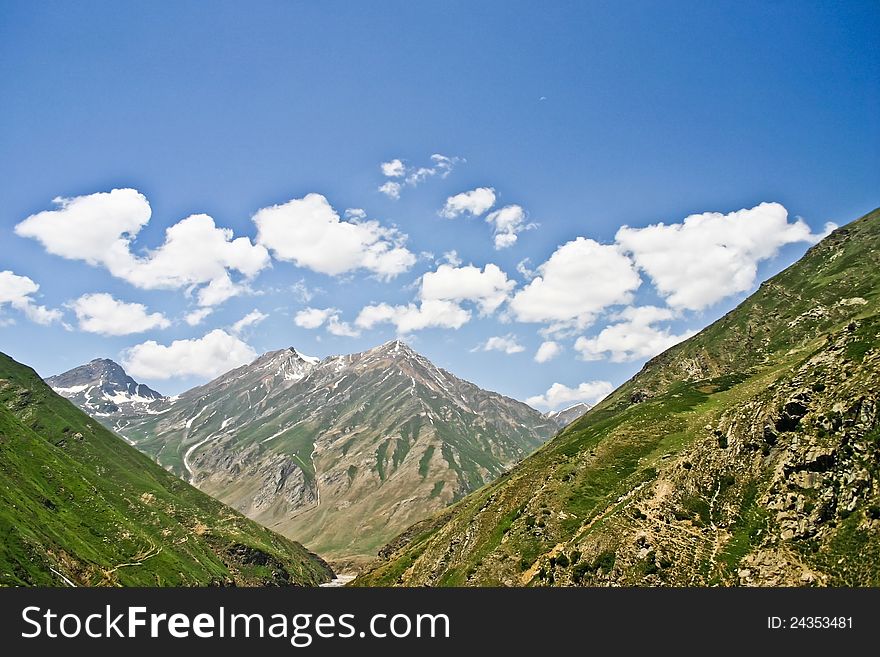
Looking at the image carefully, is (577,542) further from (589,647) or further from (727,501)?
(589,647)

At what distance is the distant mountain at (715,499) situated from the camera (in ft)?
206

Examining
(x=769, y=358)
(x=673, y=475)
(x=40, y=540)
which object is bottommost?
(x=40, y=540)

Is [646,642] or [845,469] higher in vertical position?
[845,469]

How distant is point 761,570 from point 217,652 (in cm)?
6115

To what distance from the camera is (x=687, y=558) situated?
72.1 meters

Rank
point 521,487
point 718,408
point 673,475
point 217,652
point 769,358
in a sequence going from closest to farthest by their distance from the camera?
point 217,652 < point 673,475 < point 718,408 < point 521,487 < point 769,358

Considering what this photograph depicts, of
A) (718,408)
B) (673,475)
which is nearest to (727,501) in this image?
(673,475)

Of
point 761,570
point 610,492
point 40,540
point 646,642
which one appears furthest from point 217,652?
point 40,540

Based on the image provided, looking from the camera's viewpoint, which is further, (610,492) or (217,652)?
(610,492)

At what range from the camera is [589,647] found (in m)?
33.9

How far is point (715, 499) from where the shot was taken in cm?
7944

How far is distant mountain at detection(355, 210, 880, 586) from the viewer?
206 feet

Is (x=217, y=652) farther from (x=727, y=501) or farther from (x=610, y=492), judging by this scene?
(x=610, y=492)

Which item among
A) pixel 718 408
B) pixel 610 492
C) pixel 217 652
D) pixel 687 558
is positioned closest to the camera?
pixel 217 652
